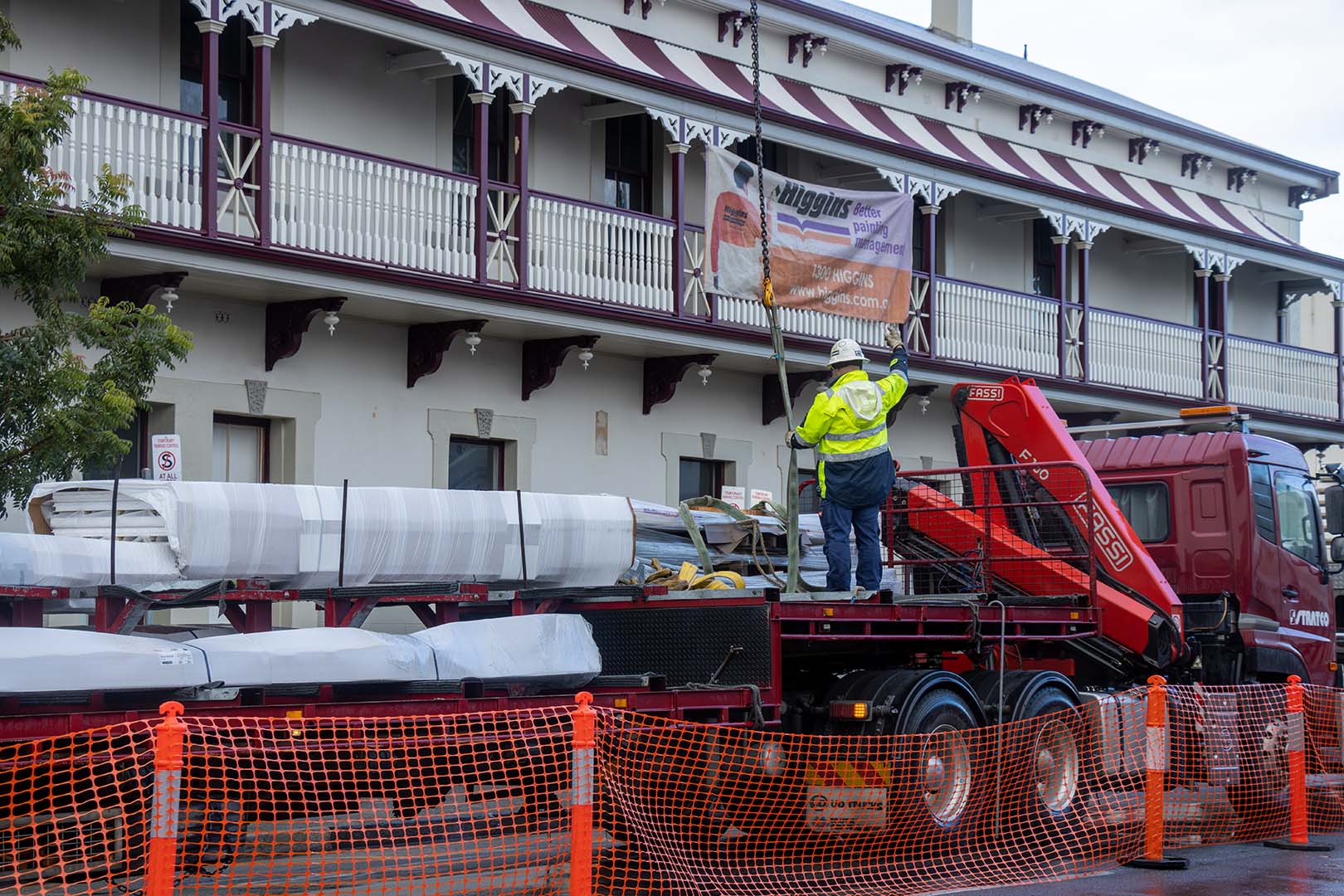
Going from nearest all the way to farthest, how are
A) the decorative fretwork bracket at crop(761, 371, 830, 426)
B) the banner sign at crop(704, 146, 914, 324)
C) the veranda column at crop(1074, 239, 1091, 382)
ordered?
the banner sign at crop(704, 146, 914, 324)
the decorative fretwork bracket at crop(761, 371, 830, 426)
the veranda column at crop(1074, 239, 1091, 382)

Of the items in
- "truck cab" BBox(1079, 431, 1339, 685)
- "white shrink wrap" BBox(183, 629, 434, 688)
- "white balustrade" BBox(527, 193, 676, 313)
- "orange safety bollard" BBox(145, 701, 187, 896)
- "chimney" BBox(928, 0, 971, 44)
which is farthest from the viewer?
"chimney" BBox(928, 0, 971, 44)

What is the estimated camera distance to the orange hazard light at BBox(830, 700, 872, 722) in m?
10.4

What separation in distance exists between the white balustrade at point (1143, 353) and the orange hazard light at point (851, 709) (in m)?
13.6

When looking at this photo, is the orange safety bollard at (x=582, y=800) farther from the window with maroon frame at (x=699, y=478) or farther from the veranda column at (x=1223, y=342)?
the veranda column at (x=1223, y=342)

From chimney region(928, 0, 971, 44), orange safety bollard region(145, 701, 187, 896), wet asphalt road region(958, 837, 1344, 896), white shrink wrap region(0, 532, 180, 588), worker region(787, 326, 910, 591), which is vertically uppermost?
chimney region(928, 0, 971, 44)

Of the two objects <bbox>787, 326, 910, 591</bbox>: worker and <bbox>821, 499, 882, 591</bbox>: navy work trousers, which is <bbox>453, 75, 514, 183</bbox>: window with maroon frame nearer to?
<bbox>787, 326, 910, 591</bbox>: worker

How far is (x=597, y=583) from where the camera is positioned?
Answer: 421 inches

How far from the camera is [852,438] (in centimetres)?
1152

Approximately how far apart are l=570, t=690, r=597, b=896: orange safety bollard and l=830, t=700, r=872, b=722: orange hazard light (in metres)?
3.18

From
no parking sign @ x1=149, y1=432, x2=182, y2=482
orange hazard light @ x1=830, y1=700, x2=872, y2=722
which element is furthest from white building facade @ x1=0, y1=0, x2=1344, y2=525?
orange hazard light @ x1=830, y1=700, x2=872, y2=722

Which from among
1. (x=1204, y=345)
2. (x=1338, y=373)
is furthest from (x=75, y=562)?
(x=1338, y=373)

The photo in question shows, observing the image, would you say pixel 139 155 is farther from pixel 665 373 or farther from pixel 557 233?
pixel 665 373

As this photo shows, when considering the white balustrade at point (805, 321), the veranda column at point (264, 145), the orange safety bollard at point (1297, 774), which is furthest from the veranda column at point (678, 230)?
the orange safety bollard at point (1297, 774)

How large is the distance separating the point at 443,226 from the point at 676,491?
5.09 metres
